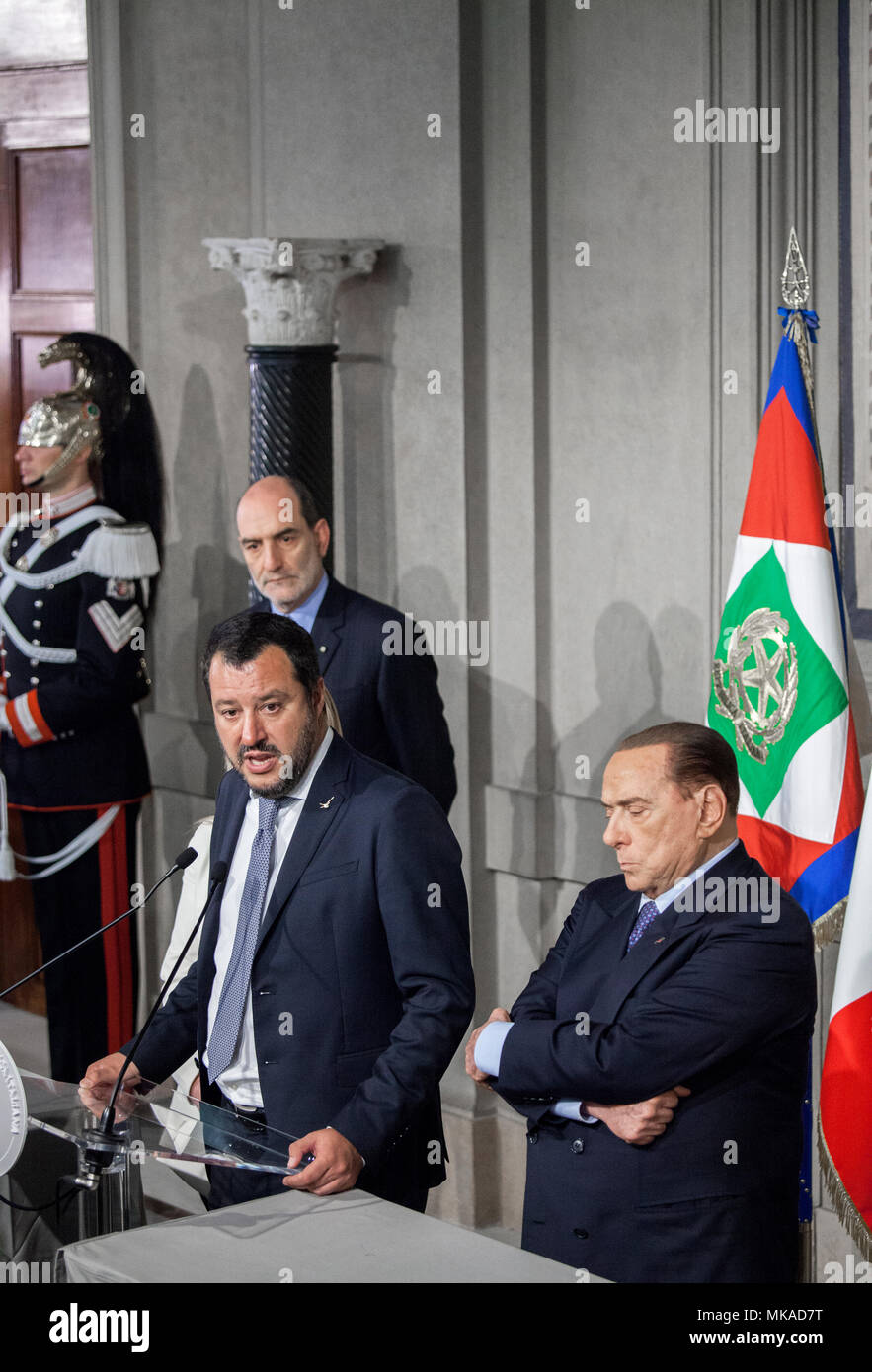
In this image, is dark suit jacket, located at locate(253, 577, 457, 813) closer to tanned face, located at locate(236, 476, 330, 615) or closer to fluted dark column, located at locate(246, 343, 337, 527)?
tanned face, located at locate(236, 476, 330, 615)

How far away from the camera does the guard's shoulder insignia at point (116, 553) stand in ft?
15.2

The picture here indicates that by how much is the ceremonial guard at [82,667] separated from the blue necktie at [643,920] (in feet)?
7.66

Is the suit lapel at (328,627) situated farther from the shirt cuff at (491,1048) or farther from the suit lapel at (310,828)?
the shirt cuff at (491,1048)

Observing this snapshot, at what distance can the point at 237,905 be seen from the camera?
8.91ft

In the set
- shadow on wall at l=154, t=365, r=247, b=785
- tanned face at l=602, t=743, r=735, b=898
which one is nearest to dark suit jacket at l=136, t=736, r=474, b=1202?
tanned face at l=602, t=743, r=735, b=898

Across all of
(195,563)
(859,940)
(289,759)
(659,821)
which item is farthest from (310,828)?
(195,563)

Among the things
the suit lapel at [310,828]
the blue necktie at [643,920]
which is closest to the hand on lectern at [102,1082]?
the suit lapel at [310,828]

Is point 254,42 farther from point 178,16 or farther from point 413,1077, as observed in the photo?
point 413,1077

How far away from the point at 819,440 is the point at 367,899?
1.55m

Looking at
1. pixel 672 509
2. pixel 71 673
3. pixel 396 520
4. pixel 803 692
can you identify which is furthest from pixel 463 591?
pixel 803 692

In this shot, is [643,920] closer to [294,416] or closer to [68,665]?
[294,416]

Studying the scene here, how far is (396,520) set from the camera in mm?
4605

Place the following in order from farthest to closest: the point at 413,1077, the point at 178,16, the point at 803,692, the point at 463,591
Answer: the point at 178,16 < the point at 463,591 < the point at 803,692 < the point at 413,1077

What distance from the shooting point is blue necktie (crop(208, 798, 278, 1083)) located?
103 inches
